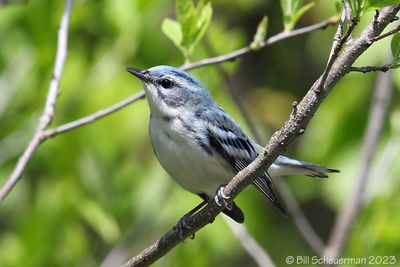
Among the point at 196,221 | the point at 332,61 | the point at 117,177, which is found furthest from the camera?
the point at 117,177

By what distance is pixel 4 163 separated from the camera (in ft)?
15.4

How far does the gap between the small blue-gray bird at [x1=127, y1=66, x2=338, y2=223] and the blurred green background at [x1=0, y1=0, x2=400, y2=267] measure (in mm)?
260

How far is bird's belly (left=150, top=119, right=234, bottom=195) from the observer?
3508 millimetres

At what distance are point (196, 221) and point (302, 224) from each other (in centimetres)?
130

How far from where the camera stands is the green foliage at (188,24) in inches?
129

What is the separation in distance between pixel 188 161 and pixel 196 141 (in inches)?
4.4

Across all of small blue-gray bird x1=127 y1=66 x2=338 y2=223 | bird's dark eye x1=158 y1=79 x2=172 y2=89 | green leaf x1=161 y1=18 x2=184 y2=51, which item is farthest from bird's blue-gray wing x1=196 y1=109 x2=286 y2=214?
green leaf x1=161 y1=18 x2=184 y2=51

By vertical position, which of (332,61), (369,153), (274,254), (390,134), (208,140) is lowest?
(274,254)

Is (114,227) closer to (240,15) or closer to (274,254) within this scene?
Answer: (274,254)

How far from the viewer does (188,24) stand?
328cm

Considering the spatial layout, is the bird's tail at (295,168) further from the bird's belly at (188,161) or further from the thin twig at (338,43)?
the thin twig at (338,43)

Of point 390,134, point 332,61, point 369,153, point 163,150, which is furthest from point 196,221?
point 390,134

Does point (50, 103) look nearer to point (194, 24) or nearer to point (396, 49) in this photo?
point (194, 24)

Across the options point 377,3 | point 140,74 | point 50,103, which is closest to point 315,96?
point 377,3
